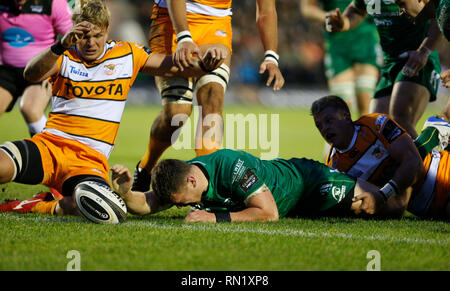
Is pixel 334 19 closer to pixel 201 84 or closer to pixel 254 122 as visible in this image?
pixel 201 84

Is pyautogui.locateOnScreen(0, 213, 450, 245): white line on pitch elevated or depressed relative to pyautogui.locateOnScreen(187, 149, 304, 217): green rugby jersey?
depressed

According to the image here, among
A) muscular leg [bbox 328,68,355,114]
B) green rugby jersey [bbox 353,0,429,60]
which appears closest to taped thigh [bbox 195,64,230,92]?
green rugby jersey [bbox 353,0,429,60]

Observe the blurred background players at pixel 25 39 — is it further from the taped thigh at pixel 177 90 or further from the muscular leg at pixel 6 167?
the muscular leg at pixel 6 167

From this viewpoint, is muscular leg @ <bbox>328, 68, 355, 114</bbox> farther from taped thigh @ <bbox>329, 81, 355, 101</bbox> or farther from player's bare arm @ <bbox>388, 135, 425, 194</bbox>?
player's bare arm @ <bbox>388, 135, 425, 194</bbox>

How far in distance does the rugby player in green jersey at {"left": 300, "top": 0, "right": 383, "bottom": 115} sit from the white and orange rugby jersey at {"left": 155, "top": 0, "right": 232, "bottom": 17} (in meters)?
3.43

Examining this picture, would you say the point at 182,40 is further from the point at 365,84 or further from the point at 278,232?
the point at 365,84

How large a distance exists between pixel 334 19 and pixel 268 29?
1408mm

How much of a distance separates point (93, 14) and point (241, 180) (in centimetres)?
171

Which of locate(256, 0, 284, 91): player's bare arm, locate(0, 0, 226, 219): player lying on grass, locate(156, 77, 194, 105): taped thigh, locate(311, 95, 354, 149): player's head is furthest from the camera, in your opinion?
locate(156, 77, 194, 105): taped thigh

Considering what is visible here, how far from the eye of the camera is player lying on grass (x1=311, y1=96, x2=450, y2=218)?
4.98m

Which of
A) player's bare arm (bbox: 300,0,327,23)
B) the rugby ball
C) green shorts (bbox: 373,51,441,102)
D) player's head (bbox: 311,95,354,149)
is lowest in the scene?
the rugby ball

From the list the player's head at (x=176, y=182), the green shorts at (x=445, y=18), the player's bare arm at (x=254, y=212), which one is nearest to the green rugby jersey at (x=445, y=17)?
the green shorts at (x=445, y=18)

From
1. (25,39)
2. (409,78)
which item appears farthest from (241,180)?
(25,39)
